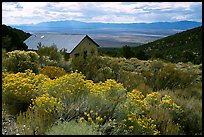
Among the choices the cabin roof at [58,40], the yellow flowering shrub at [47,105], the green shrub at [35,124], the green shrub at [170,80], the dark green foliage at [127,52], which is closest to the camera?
the green shrub at [35,124]

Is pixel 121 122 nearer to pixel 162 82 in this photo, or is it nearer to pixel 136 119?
pixel 136 119

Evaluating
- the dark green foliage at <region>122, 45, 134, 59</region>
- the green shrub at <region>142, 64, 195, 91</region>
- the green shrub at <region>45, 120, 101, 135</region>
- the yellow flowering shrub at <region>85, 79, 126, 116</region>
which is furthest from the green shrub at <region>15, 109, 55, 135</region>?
the dark green foliage at <region>122, 45, 134, 59</region>

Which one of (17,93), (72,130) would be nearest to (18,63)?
(17,93)

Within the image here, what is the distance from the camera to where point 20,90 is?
19.6 feet

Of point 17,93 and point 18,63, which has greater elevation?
point 17,93

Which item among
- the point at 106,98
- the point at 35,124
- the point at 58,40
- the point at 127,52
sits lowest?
the point at 127,52

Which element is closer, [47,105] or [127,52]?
[47,105]

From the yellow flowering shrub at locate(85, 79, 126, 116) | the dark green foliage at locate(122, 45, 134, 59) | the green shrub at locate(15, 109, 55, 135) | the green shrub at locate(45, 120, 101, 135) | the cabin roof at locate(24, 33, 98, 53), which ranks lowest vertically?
the dark green foliage at locate(122, 45, 134, 59)

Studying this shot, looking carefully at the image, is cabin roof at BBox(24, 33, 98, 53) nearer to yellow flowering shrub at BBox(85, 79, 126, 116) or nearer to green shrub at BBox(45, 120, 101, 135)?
yellow flowering shrub at BBox(85, 79, 126, 116)

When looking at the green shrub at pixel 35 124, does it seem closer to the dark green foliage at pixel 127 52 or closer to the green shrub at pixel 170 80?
the green shrub at pixel 170 80

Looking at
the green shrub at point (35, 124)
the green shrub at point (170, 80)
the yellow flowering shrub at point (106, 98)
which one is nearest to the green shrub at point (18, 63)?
the green shrub at point (170, 80)

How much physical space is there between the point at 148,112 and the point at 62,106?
1562 millimetres

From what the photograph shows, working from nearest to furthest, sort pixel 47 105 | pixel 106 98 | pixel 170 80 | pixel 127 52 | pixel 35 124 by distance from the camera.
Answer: pixel 35 124
pixel 47 105
pixel 106 98
pixel 170 80
pixel 127 52

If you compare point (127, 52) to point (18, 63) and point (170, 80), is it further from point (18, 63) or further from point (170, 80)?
point (18, 63)
